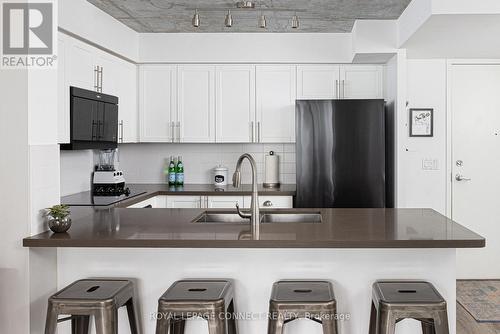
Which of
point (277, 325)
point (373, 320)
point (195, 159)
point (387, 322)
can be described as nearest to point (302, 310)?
point (277, 325)

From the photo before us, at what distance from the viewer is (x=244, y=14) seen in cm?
411

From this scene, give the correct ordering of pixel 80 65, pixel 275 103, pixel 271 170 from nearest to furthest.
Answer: pixel 80 65, pixel 275 103, pixel 271 170

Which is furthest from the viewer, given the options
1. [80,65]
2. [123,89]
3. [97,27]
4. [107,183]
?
[123,89]

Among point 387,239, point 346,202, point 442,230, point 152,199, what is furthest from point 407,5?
point 152,199

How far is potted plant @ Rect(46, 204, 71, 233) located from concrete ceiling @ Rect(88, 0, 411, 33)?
198 cm

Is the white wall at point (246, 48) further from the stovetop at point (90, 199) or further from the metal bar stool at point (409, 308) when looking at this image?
the metal bar stool at point (409, 308)

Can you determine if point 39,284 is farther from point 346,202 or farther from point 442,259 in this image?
point 346,202

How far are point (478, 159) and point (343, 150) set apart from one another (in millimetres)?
1445

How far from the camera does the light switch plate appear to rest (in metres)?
4.69

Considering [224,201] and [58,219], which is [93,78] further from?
[58,219]

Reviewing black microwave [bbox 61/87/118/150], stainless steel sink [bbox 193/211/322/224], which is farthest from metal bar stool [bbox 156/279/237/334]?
black microwave [bbox 61/87/118/150]

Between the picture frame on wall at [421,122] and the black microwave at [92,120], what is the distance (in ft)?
8.90

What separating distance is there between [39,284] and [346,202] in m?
2.79

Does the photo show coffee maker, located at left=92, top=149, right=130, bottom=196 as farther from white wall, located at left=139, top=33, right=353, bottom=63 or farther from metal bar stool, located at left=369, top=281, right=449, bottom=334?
metal bar stool, located at left=369, top=281, right=449, bottom=334
